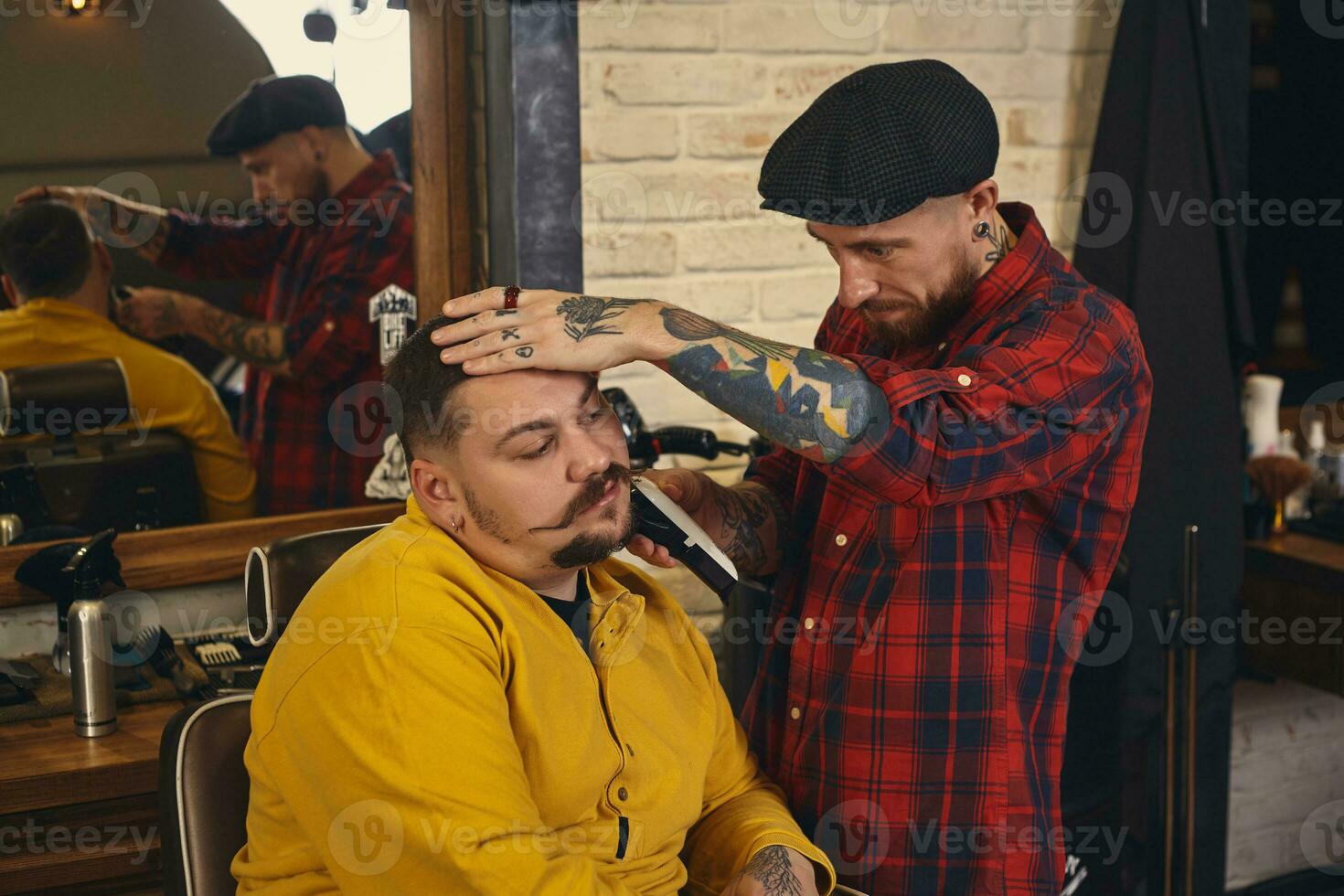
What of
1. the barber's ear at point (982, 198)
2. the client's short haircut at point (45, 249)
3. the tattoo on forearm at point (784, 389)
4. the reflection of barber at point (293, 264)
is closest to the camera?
the tattoo on forearm at point (784, 389)

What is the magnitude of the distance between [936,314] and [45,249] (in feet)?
4.51

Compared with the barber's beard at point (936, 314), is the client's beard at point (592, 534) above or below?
below

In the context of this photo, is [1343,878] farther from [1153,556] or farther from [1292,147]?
[1292,147]

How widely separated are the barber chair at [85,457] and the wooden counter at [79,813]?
40 cm

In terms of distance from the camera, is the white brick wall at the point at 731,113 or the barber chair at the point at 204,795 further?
the white brick wall at the point at 731,113

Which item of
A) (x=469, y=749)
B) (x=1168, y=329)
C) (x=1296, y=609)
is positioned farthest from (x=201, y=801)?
(x=1296, y=609)

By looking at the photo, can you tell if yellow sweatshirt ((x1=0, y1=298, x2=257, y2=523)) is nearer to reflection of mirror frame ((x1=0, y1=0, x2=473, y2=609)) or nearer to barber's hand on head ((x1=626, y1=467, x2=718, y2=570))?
reflection of mirror frame ((x1=0, y1=0, x2=473, y2=609))

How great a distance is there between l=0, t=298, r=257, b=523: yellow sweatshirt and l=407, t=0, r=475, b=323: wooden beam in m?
0.40

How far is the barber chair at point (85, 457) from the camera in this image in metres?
2.07

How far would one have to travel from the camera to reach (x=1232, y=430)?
249cm

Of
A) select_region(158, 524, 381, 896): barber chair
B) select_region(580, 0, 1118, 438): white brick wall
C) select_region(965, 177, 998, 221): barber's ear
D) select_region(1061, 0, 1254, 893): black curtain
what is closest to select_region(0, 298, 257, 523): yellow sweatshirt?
select_region(580, 0, 1118, 438): white brick wall

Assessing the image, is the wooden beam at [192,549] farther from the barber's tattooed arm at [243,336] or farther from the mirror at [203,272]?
the barber's tattooed arm at [243,336]

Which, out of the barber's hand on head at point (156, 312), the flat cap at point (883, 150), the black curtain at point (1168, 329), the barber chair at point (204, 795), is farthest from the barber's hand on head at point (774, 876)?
the barber's hand on head at point (156, 312)

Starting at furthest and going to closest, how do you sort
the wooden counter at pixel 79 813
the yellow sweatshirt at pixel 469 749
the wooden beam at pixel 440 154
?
the wooden beam at pixel 440 154, the wooden counter at pixel 79 813, the yellow sweatshirt at pixel 469 749
